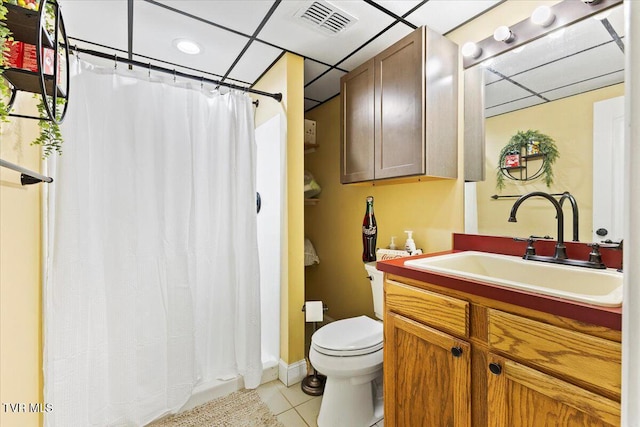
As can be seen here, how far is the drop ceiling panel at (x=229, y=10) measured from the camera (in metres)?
1.42

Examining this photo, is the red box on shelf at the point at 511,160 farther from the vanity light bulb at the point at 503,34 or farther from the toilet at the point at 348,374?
the toilet at the point at 348,374

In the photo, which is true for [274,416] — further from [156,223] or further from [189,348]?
[156,223]

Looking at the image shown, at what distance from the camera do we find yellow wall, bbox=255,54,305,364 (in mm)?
1933

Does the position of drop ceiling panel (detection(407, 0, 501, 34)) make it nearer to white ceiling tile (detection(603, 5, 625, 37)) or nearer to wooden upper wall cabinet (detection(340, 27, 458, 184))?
wooden upper wall cabinet (detection(340, 27, 458, 184))

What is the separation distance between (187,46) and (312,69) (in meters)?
0.85

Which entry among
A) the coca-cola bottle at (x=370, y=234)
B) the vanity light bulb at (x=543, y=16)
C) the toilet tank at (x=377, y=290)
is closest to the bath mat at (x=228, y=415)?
the toilet tank at (x=377, y=290)

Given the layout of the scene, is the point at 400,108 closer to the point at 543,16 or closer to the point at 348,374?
the point at 543,16

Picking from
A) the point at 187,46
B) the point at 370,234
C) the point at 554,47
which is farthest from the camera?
the point at 370,234

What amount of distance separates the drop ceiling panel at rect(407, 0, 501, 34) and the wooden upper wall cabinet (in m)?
0.10

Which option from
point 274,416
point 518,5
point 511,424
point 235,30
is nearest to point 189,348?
point 274,416

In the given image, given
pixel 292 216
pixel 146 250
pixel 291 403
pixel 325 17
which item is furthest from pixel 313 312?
pixel 325 17

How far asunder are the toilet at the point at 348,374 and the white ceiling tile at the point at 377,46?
1.76 meters

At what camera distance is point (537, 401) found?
832 millimetres

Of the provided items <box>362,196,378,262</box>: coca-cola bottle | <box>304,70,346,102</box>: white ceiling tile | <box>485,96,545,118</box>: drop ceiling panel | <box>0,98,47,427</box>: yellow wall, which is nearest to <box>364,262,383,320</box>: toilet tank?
<box>362,196,378,262</box>: coca-cola bottle
